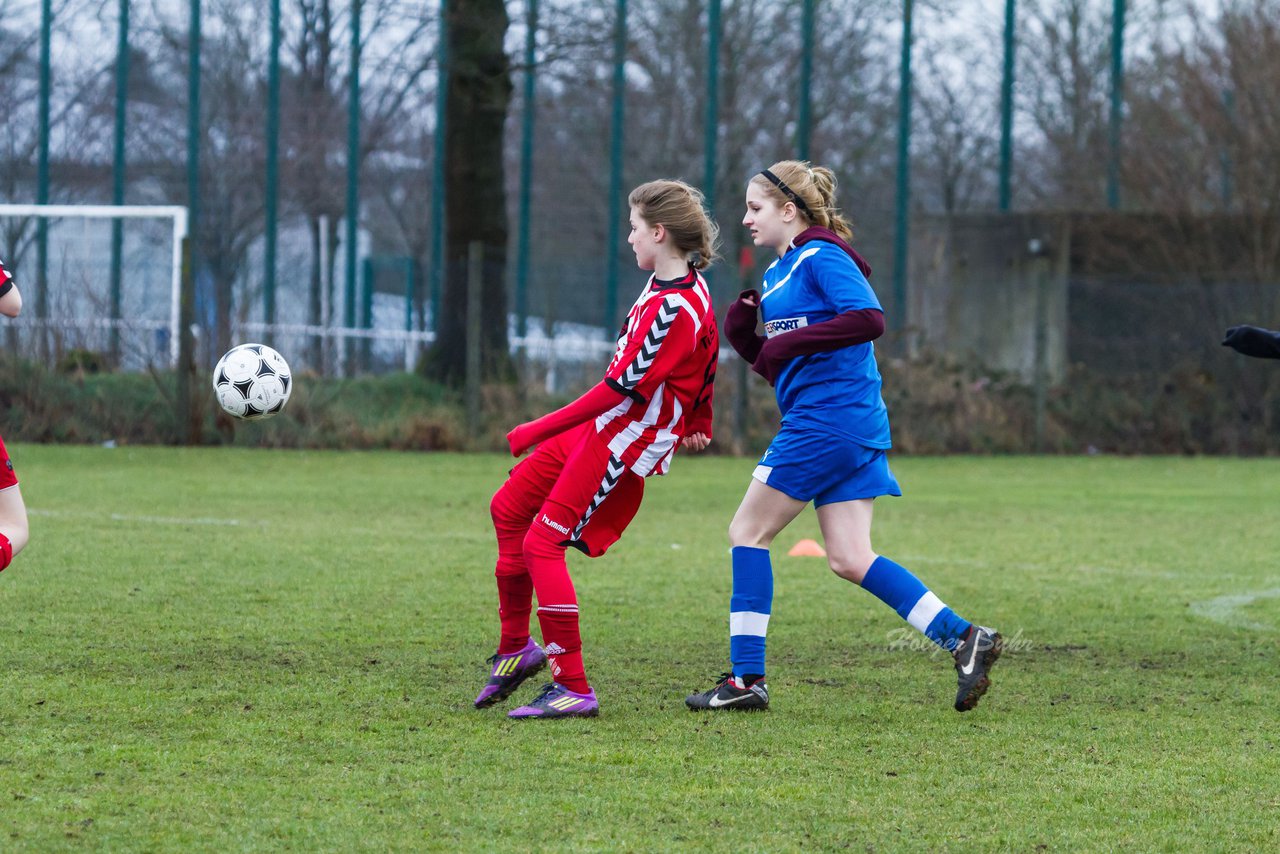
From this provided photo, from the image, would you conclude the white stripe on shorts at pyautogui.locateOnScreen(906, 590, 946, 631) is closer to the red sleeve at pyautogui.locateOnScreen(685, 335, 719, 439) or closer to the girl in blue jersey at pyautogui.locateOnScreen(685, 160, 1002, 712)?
the girl in blue jersey at pyautogui.locateOnScreen(685, 160, 1002, 712)

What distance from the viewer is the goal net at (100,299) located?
54.7 ft

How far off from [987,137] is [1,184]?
17.1 meters

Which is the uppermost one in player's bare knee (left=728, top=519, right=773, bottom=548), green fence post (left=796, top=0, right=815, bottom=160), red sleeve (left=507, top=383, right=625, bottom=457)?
green fence post (left=796, top=0, right=815, bottom=160)

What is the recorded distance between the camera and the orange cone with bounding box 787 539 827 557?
9281 mm

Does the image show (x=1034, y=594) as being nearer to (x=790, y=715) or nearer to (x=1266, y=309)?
(x=790, y=715)

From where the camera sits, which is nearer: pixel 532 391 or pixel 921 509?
pixel 921 509

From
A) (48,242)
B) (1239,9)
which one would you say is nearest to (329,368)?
(48,242)

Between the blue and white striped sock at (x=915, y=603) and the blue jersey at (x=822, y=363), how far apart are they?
42 cm

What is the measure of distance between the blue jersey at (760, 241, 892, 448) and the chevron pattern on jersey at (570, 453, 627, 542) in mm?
545

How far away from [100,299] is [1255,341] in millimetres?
13914

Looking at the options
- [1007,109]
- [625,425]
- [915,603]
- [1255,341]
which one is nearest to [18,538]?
[625,425]

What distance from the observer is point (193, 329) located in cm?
1661

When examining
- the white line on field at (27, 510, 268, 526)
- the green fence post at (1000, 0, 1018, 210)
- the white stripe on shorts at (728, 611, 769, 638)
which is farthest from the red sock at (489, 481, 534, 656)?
the green fence post at (1000, 0, 1018, 210)

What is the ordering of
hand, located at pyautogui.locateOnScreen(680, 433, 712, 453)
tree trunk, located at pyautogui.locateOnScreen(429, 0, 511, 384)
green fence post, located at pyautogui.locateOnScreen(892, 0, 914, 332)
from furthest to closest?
1. green fence post, located at pyautogui.locateOnScreen(892, 0, 914, 332)
2. tree trunk, located at pyautogui.locateOnScreen(429, 0, 511, 384)
3. hand, located at pyautogui.locateOnScreen(680, 433, 712, 453)
